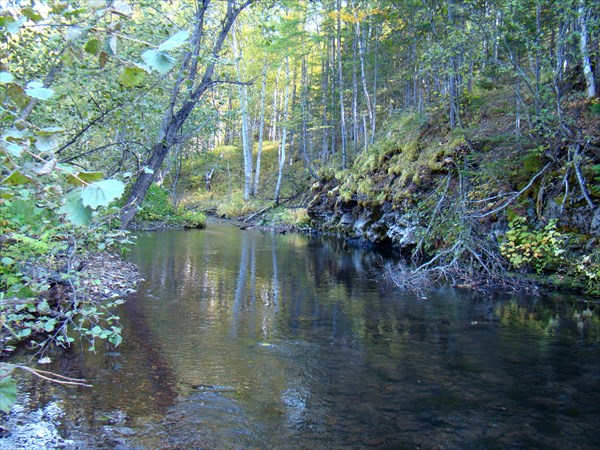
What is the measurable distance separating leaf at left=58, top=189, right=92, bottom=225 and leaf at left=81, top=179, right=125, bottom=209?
3 cm

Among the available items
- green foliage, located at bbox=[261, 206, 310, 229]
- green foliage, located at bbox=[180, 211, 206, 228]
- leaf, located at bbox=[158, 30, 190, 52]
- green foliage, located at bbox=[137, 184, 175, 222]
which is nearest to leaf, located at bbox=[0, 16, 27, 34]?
leaf, located at bbox=[158, 30, 190, 52]

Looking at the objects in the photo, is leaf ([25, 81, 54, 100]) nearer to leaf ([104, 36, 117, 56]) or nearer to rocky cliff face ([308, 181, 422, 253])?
leaf ([104, 36, 117, 56])

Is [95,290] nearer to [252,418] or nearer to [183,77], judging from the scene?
[183,77]

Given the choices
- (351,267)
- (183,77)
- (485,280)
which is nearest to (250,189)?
(351,267)

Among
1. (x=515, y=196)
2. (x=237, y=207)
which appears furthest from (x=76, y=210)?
(x=237, y=207)

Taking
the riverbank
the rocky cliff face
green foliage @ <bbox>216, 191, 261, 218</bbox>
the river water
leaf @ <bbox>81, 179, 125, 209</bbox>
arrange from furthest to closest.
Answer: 1. green foliage @ <bbox>216, 191, 261, 218</bbox>
2. the rocky cliff face
3. the riverbank
4. the river water
5. leaf @ <bbox>81, 179, 125, 209</bbox>

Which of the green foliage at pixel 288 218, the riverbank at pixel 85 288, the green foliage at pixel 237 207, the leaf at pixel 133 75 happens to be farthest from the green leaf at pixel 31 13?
the green foliage at pixel 237 207

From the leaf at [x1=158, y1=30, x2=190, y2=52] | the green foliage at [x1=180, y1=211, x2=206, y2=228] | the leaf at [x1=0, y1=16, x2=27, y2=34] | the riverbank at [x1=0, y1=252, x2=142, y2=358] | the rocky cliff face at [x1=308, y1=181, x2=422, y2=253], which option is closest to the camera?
the leaf at [x1=158, y1=30, x2=190, y2=52]

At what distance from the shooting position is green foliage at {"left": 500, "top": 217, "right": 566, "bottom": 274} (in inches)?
399

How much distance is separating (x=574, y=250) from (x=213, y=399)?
9.03 meters

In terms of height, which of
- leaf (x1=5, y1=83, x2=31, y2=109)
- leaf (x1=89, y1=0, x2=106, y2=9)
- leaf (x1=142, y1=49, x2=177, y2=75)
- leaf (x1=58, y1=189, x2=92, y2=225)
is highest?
leaf (x1=89, y1=0, x2=106, y2=9)

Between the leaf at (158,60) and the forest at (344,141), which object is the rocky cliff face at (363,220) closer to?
the forest at (344,141)

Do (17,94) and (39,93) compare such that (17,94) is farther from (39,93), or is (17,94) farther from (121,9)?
(121,9)

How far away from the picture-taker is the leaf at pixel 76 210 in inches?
51.0
